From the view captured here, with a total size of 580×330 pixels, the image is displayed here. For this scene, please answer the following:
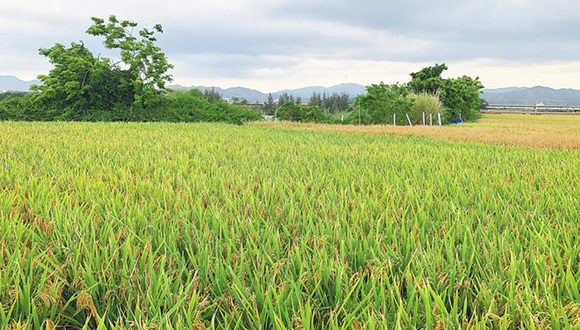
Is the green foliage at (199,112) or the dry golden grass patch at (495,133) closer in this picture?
the dry golden grass patch at (495,133)

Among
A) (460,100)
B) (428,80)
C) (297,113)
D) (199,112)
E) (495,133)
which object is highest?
(428,80)

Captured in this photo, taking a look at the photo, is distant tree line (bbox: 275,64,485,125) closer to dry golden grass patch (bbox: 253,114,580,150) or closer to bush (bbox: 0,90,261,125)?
bush (bbox: 0,90,261,125)

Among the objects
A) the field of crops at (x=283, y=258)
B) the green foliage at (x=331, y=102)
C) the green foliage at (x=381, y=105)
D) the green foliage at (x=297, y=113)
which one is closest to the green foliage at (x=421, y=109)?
the green foliage at (x=381, y=105)

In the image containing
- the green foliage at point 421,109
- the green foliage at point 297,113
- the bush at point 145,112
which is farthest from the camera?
the green foliage at point 421,109

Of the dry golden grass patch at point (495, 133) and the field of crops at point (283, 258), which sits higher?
the field of crops at point (283, 258)

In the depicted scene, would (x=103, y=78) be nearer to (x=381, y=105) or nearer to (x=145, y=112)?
(x=145, y=112)

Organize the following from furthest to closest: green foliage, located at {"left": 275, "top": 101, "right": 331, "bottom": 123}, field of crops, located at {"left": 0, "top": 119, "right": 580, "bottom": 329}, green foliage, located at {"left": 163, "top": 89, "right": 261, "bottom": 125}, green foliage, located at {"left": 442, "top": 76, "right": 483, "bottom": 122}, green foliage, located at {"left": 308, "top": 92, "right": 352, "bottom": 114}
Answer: green foliage, located at {"left": 308, "top": 92, "right": 352, "bottom": 114} → green foliage, located at {"left": 442, "top": 76, "right": 483, "bottom": 122} → green foliage, located at {"left": 275, "top": 101, "right": 331, "bottom": 123} → green foliage, located at {"left": 163, "top": 89, "right": 261, "bottom": 125} → field of crops, located at {"left": 0, "top": 119, "right": 580, "bottom": 329}

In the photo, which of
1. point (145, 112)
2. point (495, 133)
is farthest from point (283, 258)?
point (145, 112)

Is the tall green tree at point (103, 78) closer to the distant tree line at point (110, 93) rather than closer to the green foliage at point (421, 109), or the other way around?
the distant tree line at point (110, 93)

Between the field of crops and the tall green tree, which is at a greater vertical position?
the tall green tree

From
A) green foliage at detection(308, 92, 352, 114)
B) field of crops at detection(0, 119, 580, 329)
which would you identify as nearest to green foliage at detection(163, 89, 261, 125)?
field of crops at detection(0, 119, 580, 329)

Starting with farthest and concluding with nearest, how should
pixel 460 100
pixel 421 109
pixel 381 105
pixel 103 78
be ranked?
pixel 460 100 < pixel 421 109 < pixel 381 105 < pixel 103 78

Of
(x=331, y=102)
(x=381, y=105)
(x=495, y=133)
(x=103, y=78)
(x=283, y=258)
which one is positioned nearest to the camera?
(x=283, y=258)

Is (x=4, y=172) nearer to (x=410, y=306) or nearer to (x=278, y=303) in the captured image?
(x=278, y=303)
